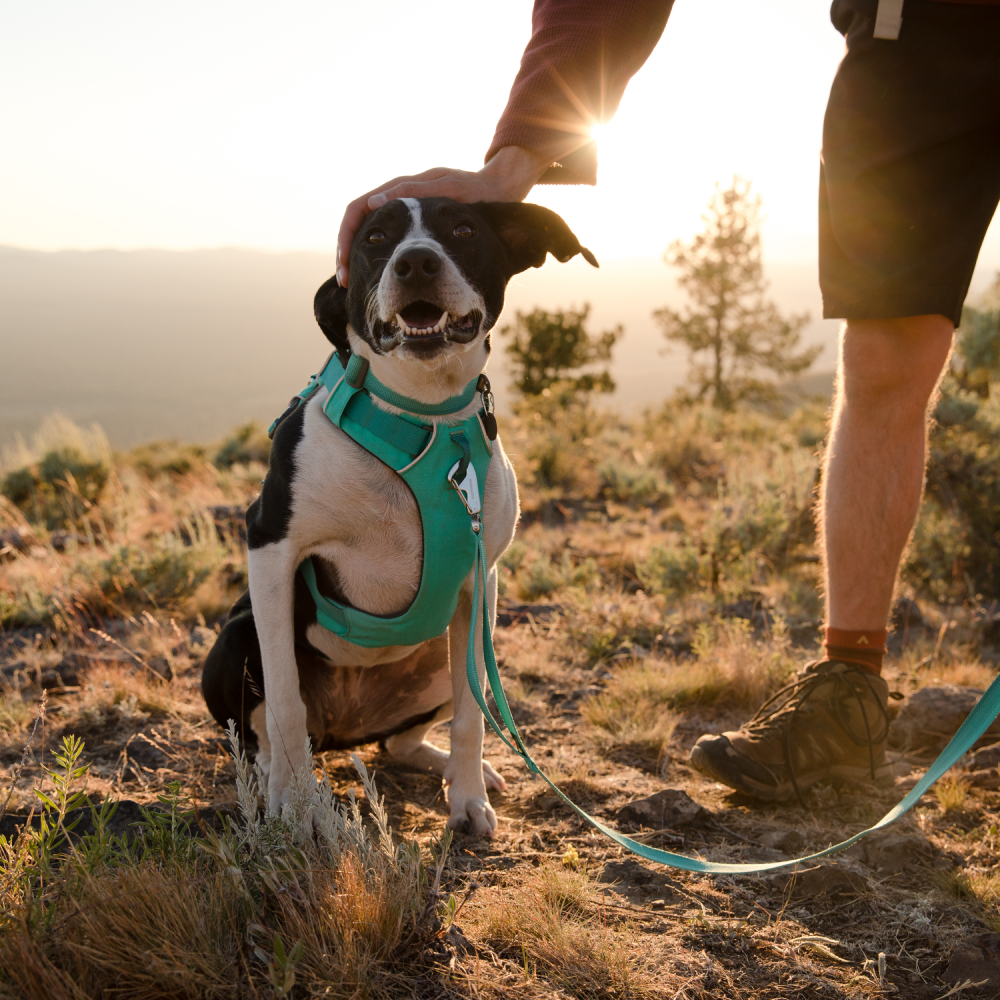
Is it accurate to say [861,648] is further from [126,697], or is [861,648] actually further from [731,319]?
[731,319]

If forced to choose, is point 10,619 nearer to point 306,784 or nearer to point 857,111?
point 306,784

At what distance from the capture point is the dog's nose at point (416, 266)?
207 centimetres

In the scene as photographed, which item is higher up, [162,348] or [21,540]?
[162,348]

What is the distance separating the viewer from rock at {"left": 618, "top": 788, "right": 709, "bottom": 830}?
87.0 inches

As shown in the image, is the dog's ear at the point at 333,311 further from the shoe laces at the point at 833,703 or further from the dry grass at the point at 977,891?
the dry grass at the point at 977,891

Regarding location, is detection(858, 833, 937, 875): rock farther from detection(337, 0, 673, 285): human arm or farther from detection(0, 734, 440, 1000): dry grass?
detection(337, 0, 673, 285): human arm

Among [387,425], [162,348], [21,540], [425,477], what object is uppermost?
[162,348]

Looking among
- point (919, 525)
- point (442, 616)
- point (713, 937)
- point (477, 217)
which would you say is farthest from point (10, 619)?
point (919, 525)

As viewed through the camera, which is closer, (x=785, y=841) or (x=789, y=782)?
(x=785, y=841)

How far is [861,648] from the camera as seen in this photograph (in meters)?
2.54

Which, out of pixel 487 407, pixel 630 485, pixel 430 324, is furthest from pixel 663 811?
pixel 630 485

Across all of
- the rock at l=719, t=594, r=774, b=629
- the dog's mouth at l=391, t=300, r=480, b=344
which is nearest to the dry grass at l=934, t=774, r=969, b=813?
the rock at l=719, t=594, r=774, b=629

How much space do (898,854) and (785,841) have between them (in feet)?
0.89

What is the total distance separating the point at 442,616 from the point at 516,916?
0.83 metres
